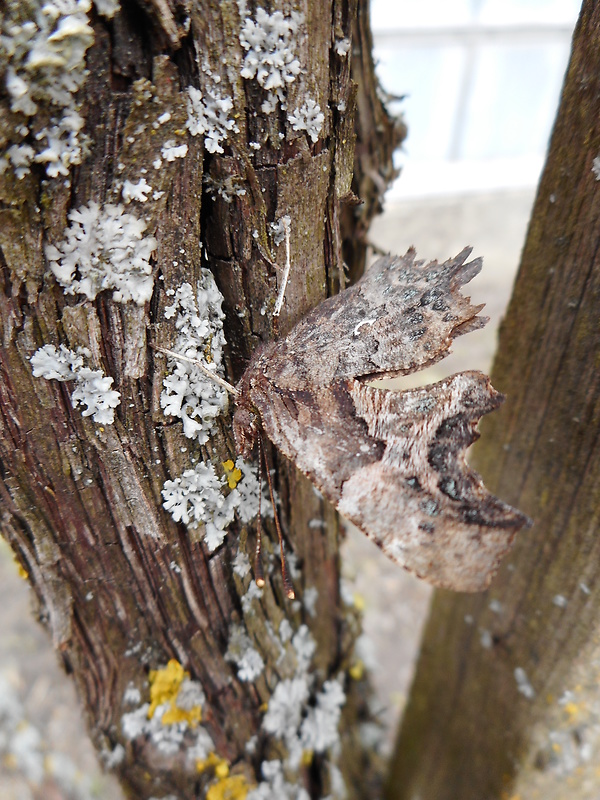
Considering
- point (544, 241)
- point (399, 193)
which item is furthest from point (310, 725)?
point (399, 193)

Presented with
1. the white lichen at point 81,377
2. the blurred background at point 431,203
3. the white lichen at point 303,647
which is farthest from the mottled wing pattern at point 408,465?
the blurred background at point 431,203

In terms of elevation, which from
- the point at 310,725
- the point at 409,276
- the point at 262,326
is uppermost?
the point at 409,276

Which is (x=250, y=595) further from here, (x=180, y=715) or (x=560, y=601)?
(x=560, y=601)

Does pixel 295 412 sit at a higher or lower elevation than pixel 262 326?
lower

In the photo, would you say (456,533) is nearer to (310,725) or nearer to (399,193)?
(310,725)

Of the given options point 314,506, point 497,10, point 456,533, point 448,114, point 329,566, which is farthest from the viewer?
point 448,114

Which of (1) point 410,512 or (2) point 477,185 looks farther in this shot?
(2) point 477,185

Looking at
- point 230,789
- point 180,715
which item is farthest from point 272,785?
point 180,715

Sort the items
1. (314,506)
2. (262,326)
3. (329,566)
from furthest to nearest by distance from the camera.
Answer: (329,566) → (314,506) → (262,326)
